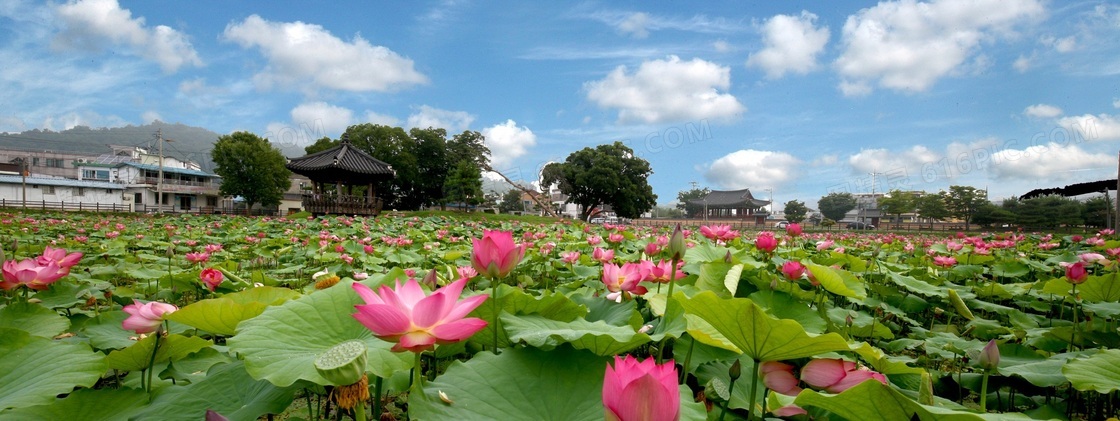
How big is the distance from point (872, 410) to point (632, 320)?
39 centimetres

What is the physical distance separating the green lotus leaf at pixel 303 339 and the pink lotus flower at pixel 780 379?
1.79 feet

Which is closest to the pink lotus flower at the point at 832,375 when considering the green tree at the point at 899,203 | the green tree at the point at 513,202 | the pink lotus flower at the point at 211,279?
the pink lotus flower at the point at 211,279

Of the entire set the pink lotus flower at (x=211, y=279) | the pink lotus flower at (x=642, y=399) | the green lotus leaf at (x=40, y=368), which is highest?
the pink lotus flower at (x=642, y=399)

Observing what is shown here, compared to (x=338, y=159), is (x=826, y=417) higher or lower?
lower

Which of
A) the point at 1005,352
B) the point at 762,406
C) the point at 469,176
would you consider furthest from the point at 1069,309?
the point at 469,176

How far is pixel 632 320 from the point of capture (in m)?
0.89

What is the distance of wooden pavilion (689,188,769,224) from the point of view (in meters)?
44.5

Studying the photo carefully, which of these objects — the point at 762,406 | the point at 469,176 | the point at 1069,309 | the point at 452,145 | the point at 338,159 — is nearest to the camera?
the point at 762,406

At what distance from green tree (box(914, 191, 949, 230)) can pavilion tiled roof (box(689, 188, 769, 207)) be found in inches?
545

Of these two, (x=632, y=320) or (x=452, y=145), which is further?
(x=452, y=145)

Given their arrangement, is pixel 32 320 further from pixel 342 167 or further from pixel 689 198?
pixel 689 198

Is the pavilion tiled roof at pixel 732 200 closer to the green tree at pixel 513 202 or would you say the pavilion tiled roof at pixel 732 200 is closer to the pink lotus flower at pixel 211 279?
the green tree at pixel 513 202

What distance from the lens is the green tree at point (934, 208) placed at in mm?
31136

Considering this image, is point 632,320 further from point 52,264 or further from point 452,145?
point 452,145
